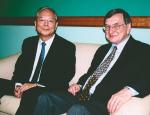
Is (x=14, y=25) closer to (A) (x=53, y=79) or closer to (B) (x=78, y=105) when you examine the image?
(A) (x=53, y=79)

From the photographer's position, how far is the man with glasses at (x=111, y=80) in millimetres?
2086

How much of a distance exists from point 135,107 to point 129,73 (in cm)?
41

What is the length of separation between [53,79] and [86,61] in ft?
1.31

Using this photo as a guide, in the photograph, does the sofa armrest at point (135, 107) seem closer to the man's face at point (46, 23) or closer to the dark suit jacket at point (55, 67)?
the dark suit jacket at point (55, 67)

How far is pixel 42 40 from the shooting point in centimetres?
316

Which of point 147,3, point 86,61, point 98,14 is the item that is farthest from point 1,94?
point 147,3

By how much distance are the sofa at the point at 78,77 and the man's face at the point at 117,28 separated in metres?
0.43

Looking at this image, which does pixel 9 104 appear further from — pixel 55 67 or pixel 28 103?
pixel 55 67

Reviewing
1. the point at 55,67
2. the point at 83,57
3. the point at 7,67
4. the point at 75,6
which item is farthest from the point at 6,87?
the point at 75,6

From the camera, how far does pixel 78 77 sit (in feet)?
9.68

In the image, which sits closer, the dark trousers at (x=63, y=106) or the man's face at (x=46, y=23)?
the dark trousers at (x=63, y=106)

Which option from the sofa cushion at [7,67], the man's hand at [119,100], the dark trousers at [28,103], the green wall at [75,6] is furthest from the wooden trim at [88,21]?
the dark trousers at [28,103]

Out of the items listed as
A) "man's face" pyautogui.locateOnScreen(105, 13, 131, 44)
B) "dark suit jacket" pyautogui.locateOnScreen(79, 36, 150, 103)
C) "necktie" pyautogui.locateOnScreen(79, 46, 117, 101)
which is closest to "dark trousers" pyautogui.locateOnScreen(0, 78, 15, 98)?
"necktie" pyautogui.locateOnScreen(79, 46, 117, 101)

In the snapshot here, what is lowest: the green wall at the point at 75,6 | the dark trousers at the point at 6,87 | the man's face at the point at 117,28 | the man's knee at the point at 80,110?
the dark trousers at the point at 6,87
